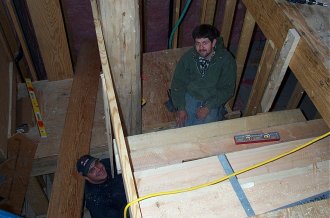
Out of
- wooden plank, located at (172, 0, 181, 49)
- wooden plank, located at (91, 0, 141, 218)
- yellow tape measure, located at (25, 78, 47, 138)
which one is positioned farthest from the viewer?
wooden plank, located at (172, 0, 181, 49)

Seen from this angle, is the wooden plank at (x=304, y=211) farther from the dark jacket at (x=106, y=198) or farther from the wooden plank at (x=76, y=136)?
the wooden plank at (x=76, y=136)

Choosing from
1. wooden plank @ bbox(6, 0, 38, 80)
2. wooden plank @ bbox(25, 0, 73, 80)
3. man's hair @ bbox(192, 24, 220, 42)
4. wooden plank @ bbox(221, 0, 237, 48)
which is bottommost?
man's hair @ bbox(192, 24, 220, 42)

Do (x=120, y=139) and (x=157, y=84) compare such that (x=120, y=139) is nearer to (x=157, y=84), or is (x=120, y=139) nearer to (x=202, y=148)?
(x=202, y=148)

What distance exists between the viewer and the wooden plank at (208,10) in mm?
3234

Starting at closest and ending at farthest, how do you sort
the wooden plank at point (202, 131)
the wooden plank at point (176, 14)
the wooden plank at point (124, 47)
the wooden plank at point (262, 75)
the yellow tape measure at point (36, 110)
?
the wooden plank at point (124, 47) < the wooden plank at point (202, 131) < the wooden plank at point (262, 75) < the yellow tape measure at point (36, 110) < the wooden plank at point (176, 14)

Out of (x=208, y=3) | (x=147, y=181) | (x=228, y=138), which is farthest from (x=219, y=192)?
(x=208, y=3)

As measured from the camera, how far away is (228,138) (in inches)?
76.4

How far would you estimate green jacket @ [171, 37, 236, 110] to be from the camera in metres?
2.81

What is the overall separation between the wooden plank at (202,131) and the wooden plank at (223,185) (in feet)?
1.20

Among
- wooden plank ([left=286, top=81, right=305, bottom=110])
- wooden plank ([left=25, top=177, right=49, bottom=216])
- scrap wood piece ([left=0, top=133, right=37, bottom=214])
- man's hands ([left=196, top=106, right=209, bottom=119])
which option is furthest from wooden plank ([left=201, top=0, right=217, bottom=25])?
wooden plank ([left=25, top=177, right=49, bottom=216])

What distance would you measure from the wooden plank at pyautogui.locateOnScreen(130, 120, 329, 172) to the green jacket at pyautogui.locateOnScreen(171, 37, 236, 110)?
972mm

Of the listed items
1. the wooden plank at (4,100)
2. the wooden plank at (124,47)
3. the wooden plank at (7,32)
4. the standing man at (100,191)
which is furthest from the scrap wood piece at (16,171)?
the wooden plank at (124,47)

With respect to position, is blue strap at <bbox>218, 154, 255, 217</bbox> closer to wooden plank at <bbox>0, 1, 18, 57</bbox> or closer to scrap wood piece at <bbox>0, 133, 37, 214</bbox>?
scrap wood piece at <bbox>0, 133, 37, 214</bbox>

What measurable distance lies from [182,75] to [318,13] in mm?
1465
